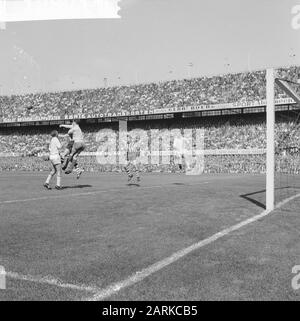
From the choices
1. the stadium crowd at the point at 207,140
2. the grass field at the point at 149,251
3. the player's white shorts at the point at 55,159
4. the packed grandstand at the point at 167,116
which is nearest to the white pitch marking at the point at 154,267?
the grass field at the point at 149,251

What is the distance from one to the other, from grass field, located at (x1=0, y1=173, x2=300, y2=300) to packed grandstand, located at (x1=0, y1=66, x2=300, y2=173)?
63.2ft

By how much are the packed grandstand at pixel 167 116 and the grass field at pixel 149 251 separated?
19.3 metres

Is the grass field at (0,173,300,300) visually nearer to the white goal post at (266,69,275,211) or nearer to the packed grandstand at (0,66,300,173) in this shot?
the white goal post at (266,69,275,211)

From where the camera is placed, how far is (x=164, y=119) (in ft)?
122

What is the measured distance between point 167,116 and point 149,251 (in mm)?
32192

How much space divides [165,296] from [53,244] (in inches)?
93.5

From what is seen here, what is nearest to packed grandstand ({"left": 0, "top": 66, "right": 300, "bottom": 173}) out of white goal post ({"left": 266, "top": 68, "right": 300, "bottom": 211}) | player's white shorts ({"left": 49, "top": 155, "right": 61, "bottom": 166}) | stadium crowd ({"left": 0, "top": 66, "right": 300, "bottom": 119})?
stadium crowd ({"left": 0, "top": 66, "right": 300, "bottom": 119})

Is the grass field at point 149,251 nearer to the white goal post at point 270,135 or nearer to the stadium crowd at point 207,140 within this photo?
the white goal post at point 270,135

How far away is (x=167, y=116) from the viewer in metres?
36.8

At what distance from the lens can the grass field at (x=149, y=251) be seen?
12.3 feet

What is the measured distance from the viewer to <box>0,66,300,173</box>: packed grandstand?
31.5 meters

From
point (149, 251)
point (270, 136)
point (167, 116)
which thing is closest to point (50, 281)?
point (149, 251)

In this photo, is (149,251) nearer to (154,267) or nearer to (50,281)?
(154,267)
